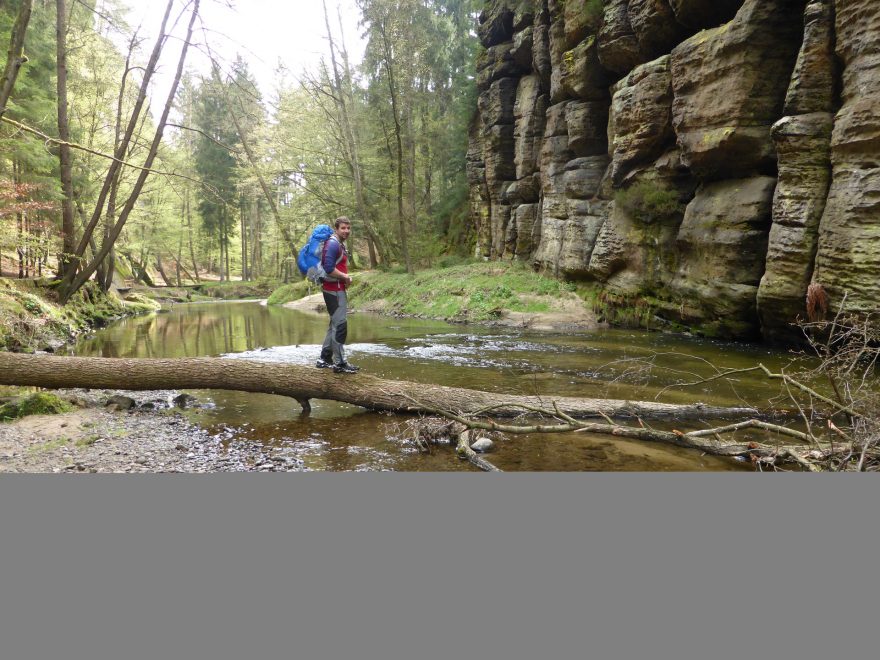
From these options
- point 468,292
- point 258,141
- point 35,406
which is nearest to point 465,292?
point 468,292

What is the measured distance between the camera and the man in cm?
679

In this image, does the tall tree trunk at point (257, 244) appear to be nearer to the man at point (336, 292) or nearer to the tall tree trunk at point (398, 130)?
the tall tree trunk at point (398, 130)

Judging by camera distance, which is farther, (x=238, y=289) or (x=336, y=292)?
(x=238, y=289)

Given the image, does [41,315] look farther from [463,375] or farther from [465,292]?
[465,292]

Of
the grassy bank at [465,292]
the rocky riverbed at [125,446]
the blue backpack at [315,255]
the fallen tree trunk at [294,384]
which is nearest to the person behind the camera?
the rocky riverbed at [125,446]

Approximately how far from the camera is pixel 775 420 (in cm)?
637

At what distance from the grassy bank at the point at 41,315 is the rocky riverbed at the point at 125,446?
16.4ft

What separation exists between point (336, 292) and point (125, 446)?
122 inches

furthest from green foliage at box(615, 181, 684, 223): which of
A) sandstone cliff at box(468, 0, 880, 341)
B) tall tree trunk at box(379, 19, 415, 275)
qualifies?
tall tree trunk at box(379, 19, 415, 275)

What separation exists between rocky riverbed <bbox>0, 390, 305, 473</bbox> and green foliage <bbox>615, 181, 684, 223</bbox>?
13944mm

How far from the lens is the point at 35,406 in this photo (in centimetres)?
702

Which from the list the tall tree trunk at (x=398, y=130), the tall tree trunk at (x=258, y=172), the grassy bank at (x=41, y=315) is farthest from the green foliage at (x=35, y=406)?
the tall tree trunk at (x=398, y=130)

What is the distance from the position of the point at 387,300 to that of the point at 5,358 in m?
18.8

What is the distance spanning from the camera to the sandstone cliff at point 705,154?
31.0 ft
